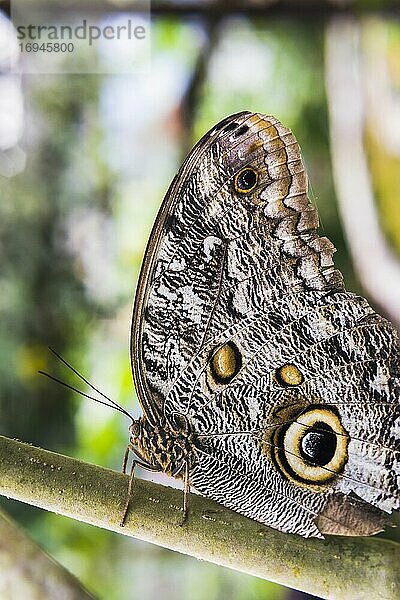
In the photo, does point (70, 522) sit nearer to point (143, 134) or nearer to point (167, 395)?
point (167, 395)

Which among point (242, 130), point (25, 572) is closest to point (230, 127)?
point (242, 130)

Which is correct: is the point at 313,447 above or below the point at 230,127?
below

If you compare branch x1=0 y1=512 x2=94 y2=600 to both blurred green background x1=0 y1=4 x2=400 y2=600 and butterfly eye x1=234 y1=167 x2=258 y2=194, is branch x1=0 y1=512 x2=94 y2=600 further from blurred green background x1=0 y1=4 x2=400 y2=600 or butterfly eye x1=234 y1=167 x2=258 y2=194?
butterfly eye x1=234 y1=167 x2=258 y2=194

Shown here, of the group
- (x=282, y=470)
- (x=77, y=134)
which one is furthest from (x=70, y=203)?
(x=282, y=470)
